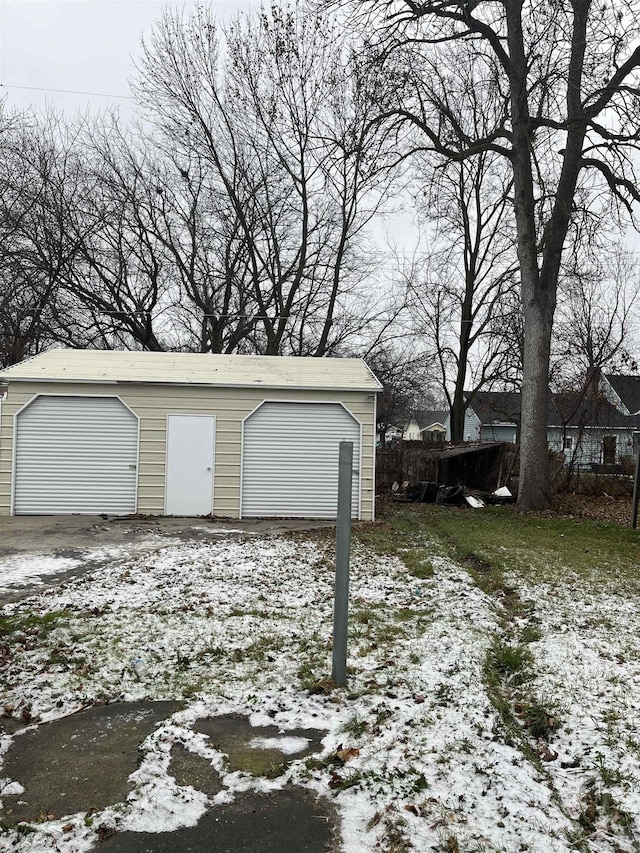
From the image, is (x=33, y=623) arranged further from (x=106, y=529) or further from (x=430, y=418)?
(x=430, y=418)

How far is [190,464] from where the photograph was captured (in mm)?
12758

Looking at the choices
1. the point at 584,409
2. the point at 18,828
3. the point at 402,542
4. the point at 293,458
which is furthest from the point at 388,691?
the point at 584,409

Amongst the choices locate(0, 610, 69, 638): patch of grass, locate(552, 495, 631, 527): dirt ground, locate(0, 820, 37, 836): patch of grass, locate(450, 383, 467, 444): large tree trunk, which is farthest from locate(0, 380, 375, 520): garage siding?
locate(450, 383, 467, 444): large tree trunk

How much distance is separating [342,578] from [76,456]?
9.87 metres

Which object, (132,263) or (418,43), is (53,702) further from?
(132,263)

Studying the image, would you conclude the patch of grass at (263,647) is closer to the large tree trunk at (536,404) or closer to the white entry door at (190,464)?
the white entry door at (190,464)

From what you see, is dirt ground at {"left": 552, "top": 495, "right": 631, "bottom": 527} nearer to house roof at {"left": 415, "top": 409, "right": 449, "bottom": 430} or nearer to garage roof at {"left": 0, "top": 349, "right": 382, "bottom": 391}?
garage roof at {"left": 0, "top": 349, "right": 382, "bottom": 391}

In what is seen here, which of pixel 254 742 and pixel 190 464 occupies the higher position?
pixel 190 464

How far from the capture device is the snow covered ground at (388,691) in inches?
107

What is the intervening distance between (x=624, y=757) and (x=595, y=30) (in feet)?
39.1

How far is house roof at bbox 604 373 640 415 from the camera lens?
32.7m

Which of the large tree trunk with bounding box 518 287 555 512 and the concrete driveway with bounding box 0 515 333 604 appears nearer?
the concrete driveway with bounding box 0 515 333 604

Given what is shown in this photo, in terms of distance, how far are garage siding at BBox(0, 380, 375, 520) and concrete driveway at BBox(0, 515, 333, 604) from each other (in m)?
0.60

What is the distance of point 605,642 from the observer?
4.95 metres
